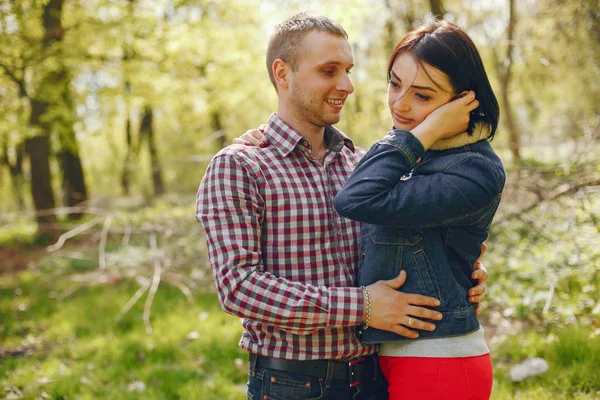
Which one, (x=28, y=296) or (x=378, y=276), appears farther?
(x=28, y=296)

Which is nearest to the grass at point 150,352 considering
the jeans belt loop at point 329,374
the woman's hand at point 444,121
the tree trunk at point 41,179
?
the jeans belt loop at point 329,374

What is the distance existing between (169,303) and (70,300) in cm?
171

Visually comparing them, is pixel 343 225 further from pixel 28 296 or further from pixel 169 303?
pixel 28 296

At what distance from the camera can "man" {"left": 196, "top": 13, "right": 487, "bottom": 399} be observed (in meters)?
1.94

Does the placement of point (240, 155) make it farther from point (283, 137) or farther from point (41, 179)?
point (41, 179)

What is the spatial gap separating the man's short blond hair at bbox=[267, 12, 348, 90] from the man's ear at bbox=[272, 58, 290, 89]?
2 centimetres

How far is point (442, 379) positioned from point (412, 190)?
679mm

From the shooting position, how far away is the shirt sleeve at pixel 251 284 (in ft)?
6.31

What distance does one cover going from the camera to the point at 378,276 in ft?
6.66

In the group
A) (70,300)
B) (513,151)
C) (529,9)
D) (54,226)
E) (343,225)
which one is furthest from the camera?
(529,9)

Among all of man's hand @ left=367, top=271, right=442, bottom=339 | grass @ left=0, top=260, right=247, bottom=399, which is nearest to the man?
man's hand @ left=367, top=271, right=442, bottom=339

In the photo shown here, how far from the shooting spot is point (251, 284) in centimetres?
193

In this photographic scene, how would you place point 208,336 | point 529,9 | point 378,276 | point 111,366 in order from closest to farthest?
point 378,276 → point 111,366 → point 208,336 → point 529,9

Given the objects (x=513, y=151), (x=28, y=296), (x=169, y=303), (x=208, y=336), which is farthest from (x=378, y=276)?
(x=513, y=151)
